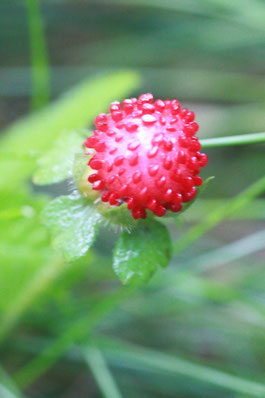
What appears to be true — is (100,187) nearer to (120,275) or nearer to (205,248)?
(120,275)

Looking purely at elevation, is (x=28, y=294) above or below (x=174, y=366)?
above

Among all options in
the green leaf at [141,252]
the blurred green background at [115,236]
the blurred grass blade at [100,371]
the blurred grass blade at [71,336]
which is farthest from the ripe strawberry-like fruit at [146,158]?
the blurred grass blade at [100,371]

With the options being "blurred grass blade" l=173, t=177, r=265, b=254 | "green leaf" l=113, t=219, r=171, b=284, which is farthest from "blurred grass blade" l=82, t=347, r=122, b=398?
"green leaf" l=113, t=219, r=171, b=284

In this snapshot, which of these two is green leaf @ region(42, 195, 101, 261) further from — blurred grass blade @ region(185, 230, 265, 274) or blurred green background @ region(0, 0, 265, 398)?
blurred grass blade @ region(185, 230, 265, 274)

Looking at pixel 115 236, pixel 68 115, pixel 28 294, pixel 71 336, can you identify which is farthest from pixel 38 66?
pixel 71 336

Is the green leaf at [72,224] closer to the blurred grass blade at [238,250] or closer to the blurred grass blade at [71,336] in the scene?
the blurred grass blade at [71,336]

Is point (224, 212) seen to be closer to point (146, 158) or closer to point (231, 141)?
point (231, 141)
